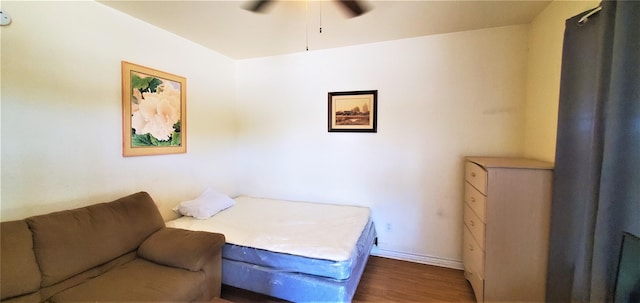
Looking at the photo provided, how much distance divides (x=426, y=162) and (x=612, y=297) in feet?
5.48

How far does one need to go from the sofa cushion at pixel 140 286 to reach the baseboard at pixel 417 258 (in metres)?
1.98

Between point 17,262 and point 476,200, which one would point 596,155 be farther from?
point 17,262

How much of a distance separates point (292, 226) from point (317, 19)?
1.99m

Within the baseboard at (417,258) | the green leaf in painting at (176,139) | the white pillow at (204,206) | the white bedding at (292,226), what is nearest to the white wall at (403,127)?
the baseboard at (417,258)

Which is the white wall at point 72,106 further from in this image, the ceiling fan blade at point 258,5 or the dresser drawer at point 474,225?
the dresser drawer at point 474,225

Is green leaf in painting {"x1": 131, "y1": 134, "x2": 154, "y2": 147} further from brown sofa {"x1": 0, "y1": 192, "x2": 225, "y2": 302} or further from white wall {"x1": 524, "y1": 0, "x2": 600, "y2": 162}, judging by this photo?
white wall {"x1": 524, "y1": 0, "x2": 600, "y2": 162}

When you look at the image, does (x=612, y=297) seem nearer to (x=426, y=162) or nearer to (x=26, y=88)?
(x=426, y=162)

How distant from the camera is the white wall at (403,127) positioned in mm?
2473

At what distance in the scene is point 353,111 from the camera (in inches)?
116

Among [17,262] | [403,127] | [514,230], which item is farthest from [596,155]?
[17,262]

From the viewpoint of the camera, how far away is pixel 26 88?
1643 millimetres

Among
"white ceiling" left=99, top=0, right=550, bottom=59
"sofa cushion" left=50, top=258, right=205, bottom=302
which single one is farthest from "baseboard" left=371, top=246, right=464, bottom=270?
"white ceiling" left=99, top=0, right=550, bottom=59

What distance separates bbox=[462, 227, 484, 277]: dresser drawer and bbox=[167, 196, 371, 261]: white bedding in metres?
0.95

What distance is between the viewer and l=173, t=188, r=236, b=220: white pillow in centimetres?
252
